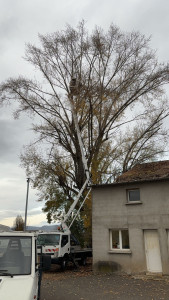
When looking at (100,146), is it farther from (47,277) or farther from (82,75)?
(47,277)

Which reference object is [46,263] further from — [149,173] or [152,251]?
[149,173]

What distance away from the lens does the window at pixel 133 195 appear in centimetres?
1493

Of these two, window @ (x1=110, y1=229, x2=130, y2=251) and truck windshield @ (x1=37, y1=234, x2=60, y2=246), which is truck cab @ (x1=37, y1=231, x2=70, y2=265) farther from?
window @ (x1=110, y1=229, x2=130, y2=251)

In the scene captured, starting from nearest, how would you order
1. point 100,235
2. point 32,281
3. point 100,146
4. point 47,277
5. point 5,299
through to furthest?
point 5,299 → point 32,281 → point 47,277 → point 100,235 → point 100,146

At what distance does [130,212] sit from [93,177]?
6.53m

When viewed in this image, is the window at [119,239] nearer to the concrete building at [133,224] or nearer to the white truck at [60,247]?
the concrete building at [133,224]

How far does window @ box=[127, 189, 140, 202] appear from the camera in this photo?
1493cm

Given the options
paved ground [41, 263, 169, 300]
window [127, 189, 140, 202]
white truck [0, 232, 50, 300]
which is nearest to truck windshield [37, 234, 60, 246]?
paved ground [41, 263, 169, 300]

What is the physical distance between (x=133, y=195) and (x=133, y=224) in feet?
5.74

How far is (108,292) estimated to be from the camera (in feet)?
32.8

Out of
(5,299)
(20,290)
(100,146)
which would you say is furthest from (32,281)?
(100,146)

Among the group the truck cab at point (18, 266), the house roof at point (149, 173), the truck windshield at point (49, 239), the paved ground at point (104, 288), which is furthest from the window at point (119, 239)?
the truck cab at point (18, 266)

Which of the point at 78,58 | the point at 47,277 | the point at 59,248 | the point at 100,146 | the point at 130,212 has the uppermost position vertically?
the point at 78,58

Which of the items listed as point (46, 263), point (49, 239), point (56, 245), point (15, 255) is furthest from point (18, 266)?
point (49, 239)
